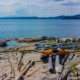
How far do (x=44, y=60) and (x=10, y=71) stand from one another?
405cm

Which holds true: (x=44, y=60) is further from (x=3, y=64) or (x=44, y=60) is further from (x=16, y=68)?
(x=3, y=64)

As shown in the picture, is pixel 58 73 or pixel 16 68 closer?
pixel 58 73

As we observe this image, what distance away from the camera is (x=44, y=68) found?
34.6 ft

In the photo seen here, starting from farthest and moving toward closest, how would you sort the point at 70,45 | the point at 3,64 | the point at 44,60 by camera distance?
the point at 70,45 → the point at 44,60 → the point at 3,64

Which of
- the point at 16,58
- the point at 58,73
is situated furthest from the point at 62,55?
the point at 16,58

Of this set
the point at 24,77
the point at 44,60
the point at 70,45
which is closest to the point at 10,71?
the point at 24,77

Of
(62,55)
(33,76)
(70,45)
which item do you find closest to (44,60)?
(62,55)

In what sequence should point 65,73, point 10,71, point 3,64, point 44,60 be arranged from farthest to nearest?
point 44,60, point 3,64, point 10,71, point 65,73

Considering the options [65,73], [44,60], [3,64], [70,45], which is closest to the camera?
[65,73]

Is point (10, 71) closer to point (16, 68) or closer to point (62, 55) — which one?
point (16, 68)

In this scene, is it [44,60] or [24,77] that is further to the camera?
[44,60]

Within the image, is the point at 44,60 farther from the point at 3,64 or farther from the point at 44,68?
the point at 3,64

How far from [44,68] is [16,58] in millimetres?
4104

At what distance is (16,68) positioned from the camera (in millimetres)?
10875
